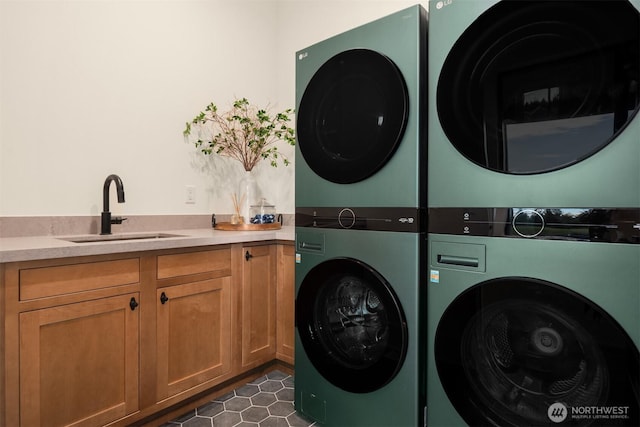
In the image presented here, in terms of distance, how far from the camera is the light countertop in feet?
4.15

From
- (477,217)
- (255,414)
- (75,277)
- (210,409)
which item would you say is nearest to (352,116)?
(477,217)

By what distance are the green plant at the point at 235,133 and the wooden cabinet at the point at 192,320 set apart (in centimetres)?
85

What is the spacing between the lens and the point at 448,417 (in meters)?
1.23

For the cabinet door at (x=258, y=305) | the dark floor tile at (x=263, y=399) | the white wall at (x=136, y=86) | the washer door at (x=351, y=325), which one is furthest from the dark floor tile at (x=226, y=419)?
the white wall at (x=136, y=86)

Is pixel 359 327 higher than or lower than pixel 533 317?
lower

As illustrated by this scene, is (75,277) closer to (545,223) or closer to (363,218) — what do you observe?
(363,218)

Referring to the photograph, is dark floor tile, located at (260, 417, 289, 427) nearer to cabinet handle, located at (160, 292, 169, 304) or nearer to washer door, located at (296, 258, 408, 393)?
washer door, located at (296, 258, 408, 393)

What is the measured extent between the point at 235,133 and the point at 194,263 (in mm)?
1077

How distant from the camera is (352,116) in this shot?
148cm

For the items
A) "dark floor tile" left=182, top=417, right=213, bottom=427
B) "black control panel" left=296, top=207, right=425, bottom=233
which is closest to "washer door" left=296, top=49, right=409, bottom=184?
"black control panel" left=296, top=207, right=425, bottom=233

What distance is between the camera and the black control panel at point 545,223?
0.93 meters

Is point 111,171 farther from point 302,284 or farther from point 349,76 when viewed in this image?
point 349,76

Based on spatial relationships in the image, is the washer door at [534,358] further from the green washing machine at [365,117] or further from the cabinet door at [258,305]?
the cabinet door at [258,305]

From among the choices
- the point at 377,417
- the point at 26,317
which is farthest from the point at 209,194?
the point at 377,417
